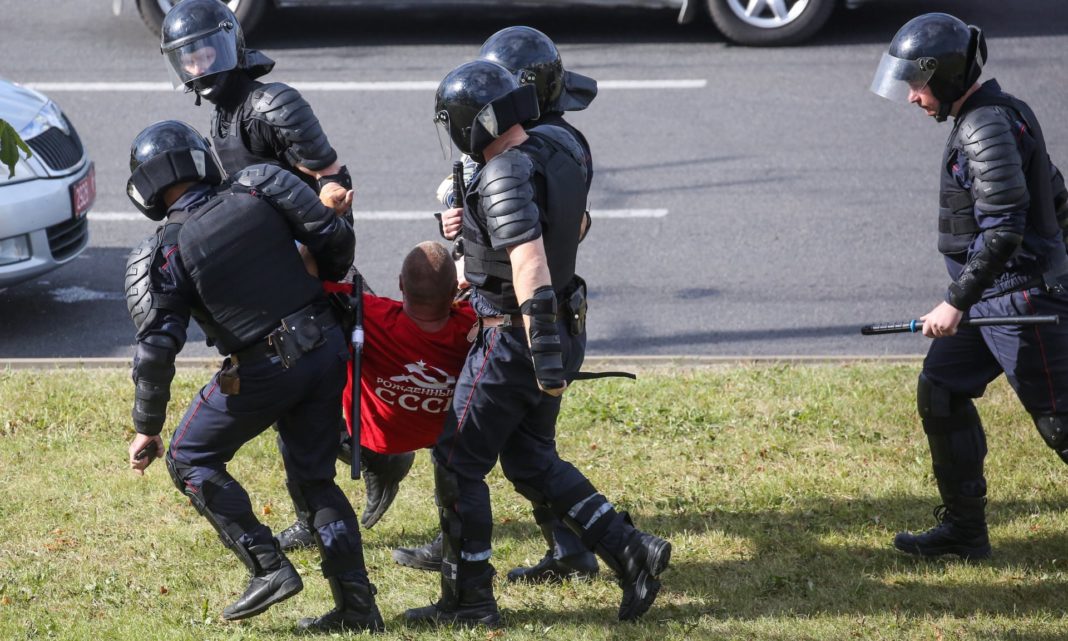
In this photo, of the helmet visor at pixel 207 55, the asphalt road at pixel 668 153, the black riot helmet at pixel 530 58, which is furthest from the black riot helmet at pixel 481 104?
the asphalt road at pixel 668 153

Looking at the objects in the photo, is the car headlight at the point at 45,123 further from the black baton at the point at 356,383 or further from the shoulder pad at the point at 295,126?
the black baton at the point at 356,383

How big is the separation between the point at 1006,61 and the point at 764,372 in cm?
588

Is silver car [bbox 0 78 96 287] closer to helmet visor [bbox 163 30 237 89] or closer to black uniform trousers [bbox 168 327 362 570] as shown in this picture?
helmet visor [bbox 163 30 237 89]

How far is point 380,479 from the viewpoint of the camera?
5457 millimetres

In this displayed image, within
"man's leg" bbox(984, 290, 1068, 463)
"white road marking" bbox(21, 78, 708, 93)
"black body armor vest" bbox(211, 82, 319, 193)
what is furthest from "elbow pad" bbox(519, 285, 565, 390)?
"white road marking" bbox(21, 78, 708, 93)

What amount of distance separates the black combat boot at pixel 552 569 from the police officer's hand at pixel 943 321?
1.55m

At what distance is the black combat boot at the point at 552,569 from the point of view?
16.7ft

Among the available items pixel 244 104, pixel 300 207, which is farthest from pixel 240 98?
pixel 300 207

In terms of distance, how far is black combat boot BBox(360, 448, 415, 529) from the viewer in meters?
5.35

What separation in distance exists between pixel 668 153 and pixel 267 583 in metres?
6.14

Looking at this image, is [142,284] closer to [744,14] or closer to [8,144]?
[8,144]

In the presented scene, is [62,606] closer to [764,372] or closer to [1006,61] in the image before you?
[764,372]

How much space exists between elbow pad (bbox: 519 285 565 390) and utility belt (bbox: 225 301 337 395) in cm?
79

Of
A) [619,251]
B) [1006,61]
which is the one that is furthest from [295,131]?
[1006,61]
